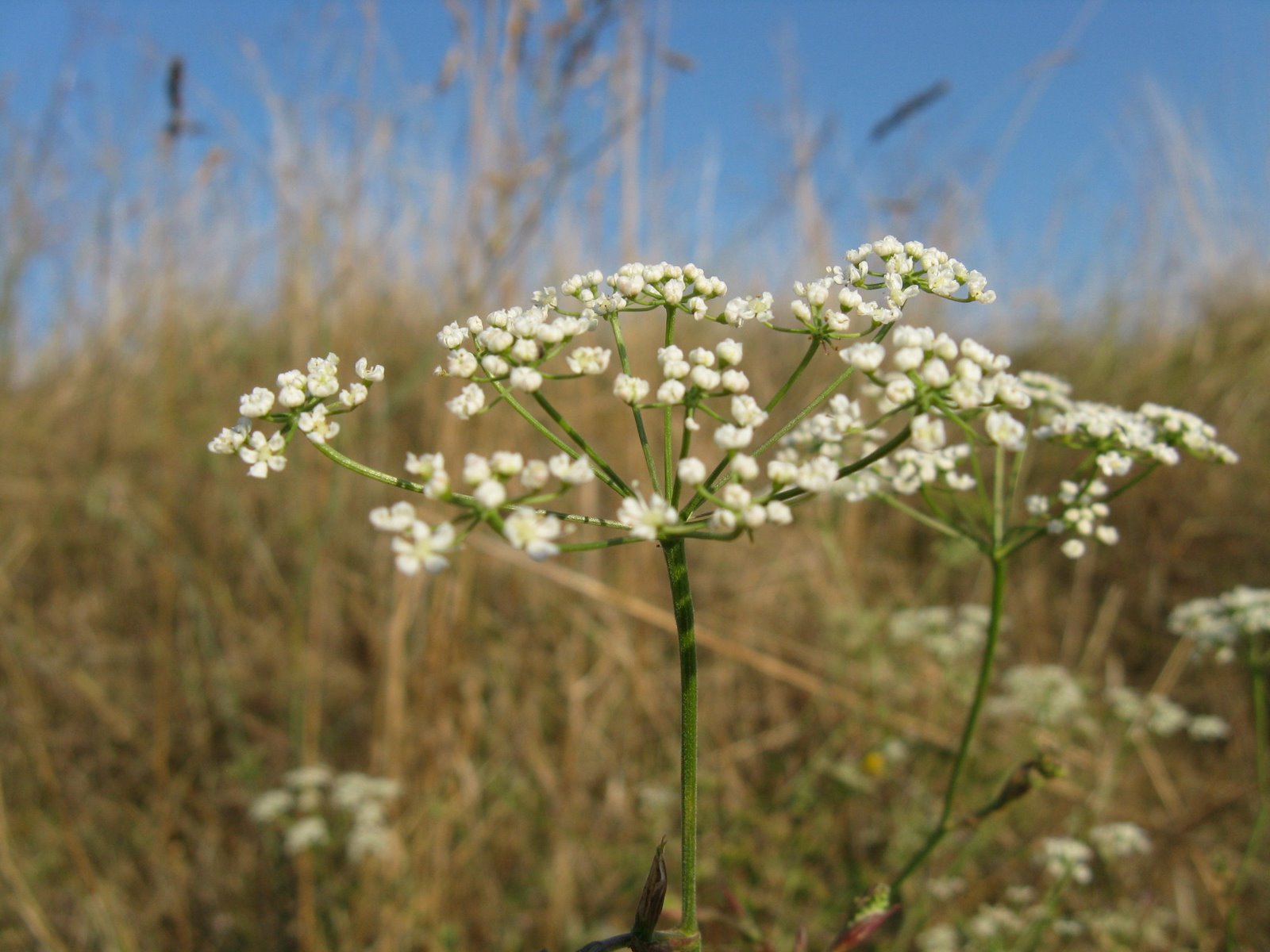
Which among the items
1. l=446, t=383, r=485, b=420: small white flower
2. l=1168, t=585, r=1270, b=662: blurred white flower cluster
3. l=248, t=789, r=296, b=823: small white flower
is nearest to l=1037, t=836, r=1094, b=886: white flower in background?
l=1168, t=585, r=1270, b=662: blurred white flower cluster

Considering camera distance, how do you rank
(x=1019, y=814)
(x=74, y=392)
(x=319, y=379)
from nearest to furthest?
(x=319, y=379) < (x=1019, y=814) < (x=74, y=392)

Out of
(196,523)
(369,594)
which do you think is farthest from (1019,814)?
(196,523)

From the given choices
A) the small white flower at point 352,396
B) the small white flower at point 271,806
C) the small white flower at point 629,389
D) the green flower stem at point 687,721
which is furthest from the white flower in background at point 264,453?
the small white flower at point 271,806

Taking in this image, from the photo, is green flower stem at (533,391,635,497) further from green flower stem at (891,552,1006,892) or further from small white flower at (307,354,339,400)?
green flower stem at (891,552,1006,892)

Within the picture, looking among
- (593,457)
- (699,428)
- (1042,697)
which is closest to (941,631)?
(1042,697)

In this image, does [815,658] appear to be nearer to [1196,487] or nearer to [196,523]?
[1196,487]

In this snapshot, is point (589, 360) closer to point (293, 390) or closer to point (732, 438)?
point (732, 438)
